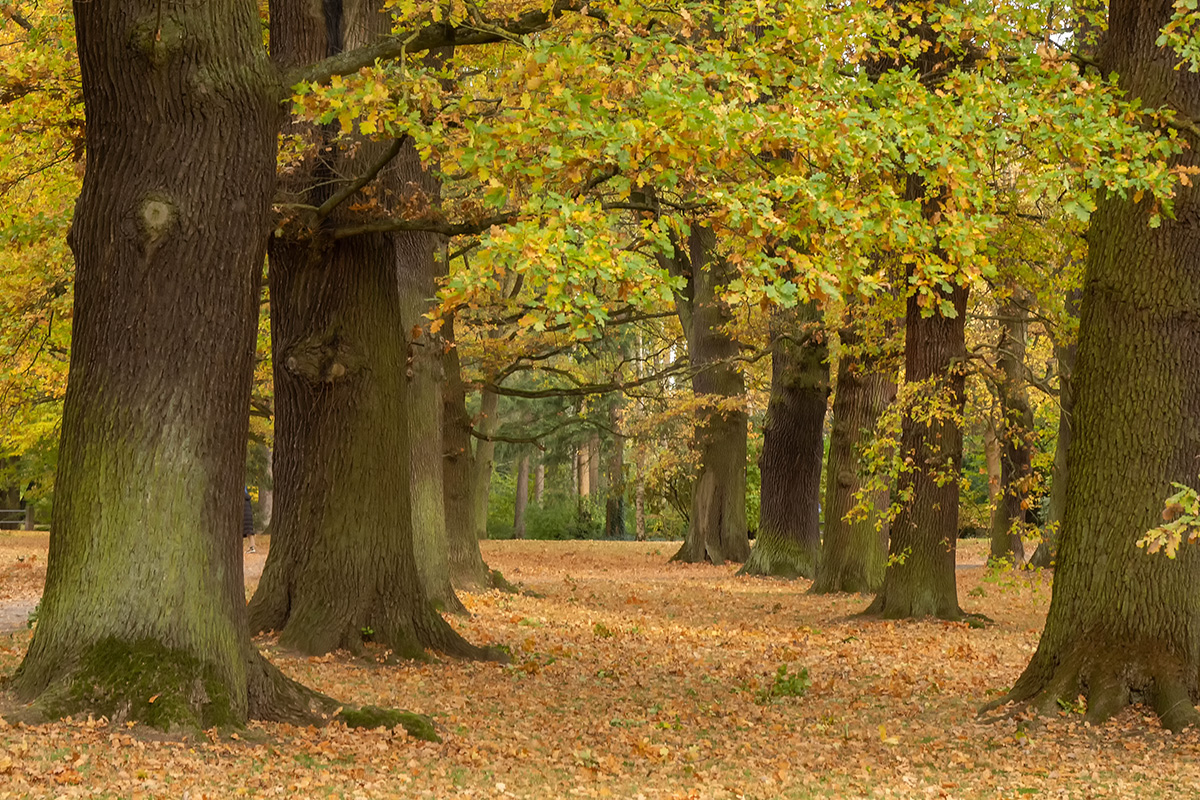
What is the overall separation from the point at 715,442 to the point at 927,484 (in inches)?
427

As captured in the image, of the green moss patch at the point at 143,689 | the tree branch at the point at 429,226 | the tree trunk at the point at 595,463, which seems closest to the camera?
the green moss patch at the point at 143,689

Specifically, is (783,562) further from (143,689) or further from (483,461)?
(143,689)

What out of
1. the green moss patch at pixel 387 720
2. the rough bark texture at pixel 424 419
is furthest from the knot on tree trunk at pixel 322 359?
the rough bark texture at pixel 424 419

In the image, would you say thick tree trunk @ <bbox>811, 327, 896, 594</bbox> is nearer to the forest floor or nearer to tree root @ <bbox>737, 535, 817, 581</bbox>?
tree root @ <bbox>737, 535, 817, 581</bbox>

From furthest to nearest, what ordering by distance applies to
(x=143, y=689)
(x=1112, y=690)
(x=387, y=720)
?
(x=1112, y=690) → (x=387, y=720) → (x=143, y=689)

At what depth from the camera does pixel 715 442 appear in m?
25.4

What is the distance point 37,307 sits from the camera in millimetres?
12320

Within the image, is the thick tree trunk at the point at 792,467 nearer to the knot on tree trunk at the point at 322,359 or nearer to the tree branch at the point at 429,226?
the knot on tree trunk at the point at 322,359

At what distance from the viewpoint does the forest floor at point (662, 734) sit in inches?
242

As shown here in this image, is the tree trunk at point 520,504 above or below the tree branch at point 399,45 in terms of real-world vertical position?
below

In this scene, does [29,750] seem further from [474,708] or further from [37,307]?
[37,307]

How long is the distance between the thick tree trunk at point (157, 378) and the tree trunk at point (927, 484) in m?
9.01

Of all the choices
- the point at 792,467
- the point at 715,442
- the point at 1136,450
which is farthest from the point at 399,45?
the point at 715,442

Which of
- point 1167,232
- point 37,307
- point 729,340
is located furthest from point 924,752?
point 729,340
